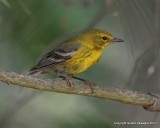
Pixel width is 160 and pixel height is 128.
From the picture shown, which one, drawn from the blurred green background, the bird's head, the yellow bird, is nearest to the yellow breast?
the yellow bird

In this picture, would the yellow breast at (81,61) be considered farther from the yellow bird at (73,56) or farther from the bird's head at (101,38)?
the bird's head at (101,38)

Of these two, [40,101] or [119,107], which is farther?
[40,101]

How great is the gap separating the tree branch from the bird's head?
0.94 metres

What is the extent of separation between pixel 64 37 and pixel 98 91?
1.32 m

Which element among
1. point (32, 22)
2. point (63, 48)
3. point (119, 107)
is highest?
point (32, 22)

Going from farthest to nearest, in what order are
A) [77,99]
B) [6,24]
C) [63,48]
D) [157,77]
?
[77,99] → [6,24] → [63,48] → [157,77]

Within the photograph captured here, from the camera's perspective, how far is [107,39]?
5621 mm

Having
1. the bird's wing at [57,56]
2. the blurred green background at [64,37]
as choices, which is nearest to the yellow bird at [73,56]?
the bird's wing at [57,56]

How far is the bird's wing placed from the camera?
207 inches

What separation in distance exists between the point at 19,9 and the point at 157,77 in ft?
5.42

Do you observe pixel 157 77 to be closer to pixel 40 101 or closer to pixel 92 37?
pixel 92 37

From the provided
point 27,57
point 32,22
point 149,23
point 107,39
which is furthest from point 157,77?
point 27,57

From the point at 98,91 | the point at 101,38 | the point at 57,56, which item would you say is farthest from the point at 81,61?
the point at 98,91

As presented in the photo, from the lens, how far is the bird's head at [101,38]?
554 centimetres
